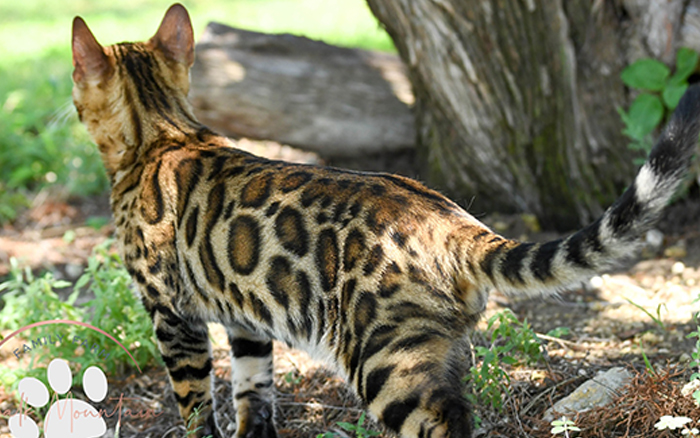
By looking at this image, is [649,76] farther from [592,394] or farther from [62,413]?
[62,413]

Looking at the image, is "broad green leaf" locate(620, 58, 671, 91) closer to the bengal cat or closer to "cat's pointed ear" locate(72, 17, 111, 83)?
the bengal cat

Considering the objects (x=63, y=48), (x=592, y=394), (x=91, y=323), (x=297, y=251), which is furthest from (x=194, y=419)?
(x=63, y=48)

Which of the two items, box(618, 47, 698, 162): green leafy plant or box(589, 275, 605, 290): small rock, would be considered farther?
box(618, 47, 698, 162): green leafy plant

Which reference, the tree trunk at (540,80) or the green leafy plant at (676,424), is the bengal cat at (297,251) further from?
the tree trunk at (540,80)

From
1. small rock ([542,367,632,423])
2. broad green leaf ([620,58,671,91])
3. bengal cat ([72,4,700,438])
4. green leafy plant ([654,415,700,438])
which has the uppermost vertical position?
broad green leaf ([620,58,671,91])

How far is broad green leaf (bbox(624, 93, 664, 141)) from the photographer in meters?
4.92

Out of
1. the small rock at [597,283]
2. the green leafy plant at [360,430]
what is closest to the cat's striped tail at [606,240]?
the green leafy plant at [360,430]

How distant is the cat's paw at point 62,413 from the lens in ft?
10.2

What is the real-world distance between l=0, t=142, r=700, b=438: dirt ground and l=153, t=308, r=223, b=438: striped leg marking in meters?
0.32

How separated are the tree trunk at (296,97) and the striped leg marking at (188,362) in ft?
10.9

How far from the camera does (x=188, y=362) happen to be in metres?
3.43

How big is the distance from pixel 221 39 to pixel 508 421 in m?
4.56

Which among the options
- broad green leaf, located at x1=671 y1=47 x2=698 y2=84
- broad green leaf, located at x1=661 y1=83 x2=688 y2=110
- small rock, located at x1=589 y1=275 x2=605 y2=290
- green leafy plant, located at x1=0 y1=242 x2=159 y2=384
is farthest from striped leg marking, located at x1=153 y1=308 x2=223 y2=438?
broad green leaf, located at x1=671 y1=47 x2=698 y2=84

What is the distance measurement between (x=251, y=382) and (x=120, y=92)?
162cm
